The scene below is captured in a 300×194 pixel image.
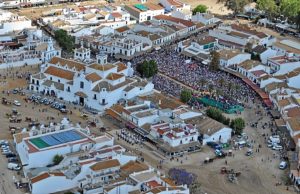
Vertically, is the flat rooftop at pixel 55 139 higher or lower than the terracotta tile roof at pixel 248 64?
higher

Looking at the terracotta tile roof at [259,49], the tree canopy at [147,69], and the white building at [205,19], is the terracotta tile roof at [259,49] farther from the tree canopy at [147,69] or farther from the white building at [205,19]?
the tree canopy at [147,69]

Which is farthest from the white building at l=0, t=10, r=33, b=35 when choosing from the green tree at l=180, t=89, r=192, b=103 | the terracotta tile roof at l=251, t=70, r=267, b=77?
the terracotta tile roof at l=251, t=70, r=267, b=77

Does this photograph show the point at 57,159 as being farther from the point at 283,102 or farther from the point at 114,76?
the point at 283,102

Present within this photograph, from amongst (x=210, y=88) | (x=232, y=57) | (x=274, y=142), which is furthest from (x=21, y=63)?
(x=274, y=142)

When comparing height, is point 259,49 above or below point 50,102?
above

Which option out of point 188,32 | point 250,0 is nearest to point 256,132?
point 188,32

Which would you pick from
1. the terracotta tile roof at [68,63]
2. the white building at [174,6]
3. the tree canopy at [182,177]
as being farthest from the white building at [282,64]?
the tree canopy at [182,177]

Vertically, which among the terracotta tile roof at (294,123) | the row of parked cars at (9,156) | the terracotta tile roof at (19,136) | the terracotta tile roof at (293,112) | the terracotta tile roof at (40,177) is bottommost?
the row of parked cars at (9,156)
